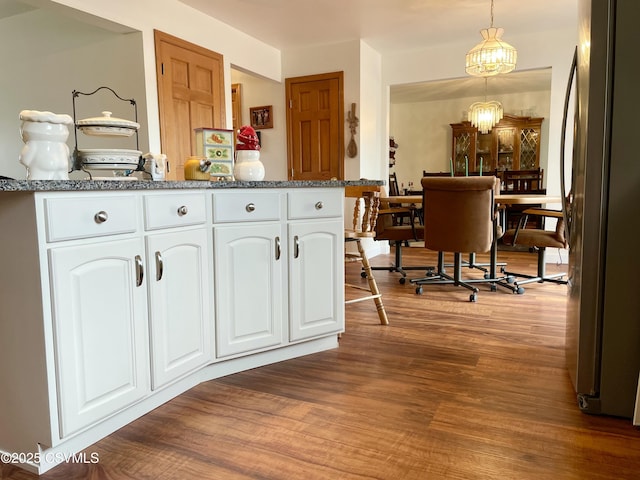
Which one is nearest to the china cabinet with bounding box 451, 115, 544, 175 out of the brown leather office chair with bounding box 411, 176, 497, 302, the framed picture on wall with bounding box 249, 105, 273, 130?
the framed picture on wall with bounding box 249, 105, 273, 130

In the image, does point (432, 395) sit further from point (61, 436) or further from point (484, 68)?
point (484, 68)

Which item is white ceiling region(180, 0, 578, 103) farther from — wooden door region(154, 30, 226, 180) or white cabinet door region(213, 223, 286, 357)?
white cabinet door region(213, 223, 286, 357)

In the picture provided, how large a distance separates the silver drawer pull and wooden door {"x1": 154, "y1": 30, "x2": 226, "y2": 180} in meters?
2.72

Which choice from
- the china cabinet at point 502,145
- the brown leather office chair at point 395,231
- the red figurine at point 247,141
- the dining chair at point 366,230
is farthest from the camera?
the china cabinet at point 502,145

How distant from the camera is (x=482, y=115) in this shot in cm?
601

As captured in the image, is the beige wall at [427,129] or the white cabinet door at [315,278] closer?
the white cabinet door at [315,278]

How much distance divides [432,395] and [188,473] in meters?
0.98

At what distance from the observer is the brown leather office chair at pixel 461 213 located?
10.9ft

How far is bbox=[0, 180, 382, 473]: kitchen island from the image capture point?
1.35 m

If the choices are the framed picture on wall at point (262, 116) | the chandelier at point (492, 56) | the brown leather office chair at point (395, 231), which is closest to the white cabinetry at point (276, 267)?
the brown leather office chair at point (395, 231)

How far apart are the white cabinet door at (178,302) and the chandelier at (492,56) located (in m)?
3.15

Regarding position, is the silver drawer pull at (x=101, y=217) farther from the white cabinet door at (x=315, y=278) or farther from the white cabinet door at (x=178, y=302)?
the white cabinet door at (x=315, y=278)

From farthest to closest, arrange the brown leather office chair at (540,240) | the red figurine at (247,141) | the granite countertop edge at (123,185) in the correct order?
the brown leather office chair at (540,240) < the red figurine at (247,141) < the granite countertop edge at (123,185)

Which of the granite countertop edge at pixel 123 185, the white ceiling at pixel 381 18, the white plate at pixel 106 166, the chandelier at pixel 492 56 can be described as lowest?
the granite countertop edge at pixel 123 185
